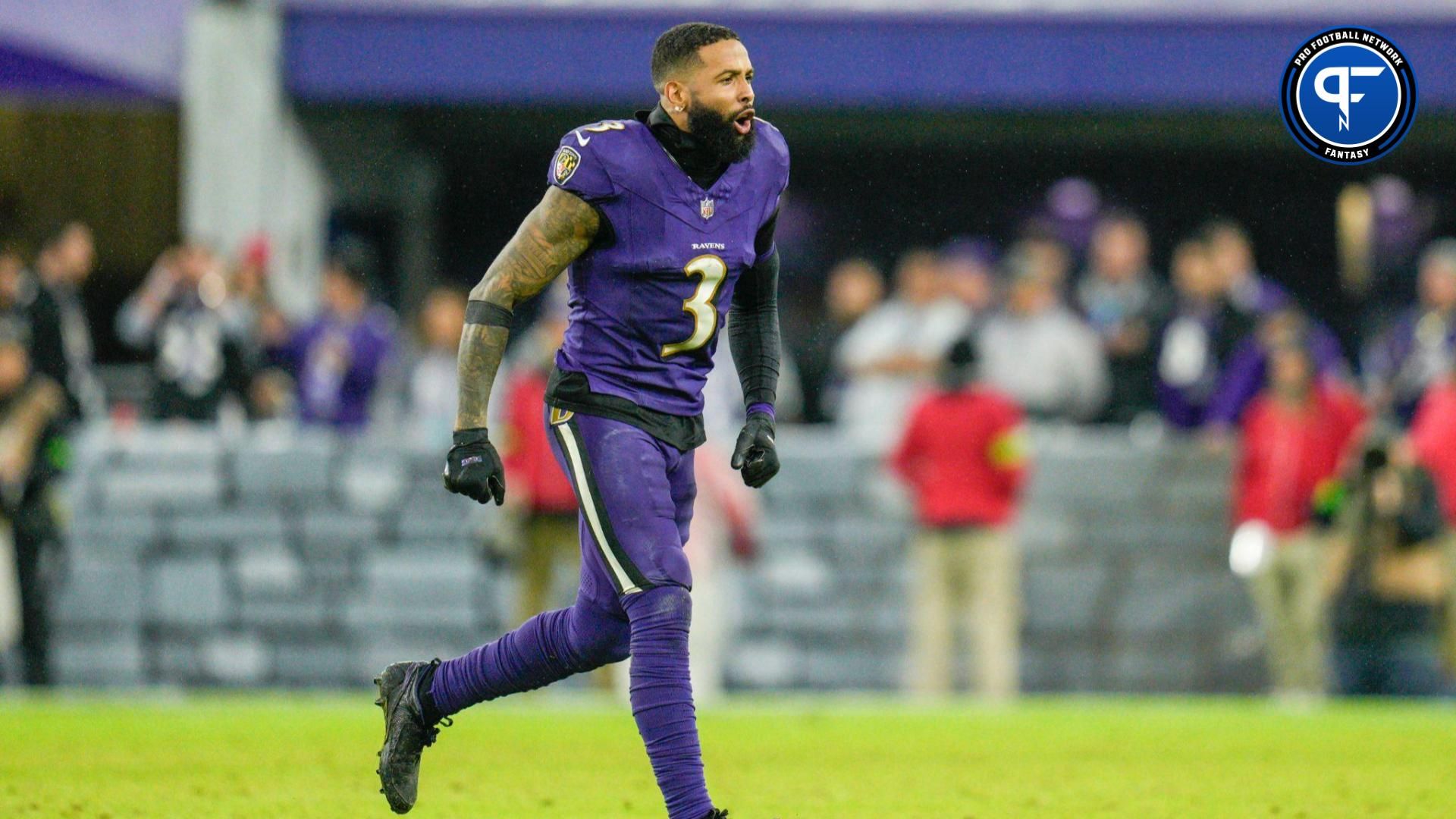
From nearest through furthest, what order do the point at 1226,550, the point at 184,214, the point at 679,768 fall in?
the point at 679,768
the point at 1226,550
the point at 184,214

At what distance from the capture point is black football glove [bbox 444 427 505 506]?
496 centimetres

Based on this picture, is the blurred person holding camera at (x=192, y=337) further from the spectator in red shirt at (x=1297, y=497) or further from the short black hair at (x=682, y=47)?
the short black hair at (x=682, y=47)

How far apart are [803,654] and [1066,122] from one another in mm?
5634

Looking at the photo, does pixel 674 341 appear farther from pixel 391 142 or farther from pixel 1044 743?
pixel 391 142

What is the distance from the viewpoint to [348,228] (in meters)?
16.1

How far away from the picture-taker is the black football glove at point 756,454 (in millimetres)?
5398

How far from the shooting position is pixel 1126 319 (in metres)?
12.2

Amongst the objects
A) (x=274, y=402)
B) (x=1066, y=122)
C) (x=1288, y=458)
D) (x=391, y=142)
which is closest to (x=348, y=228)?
(x=391, y=142)

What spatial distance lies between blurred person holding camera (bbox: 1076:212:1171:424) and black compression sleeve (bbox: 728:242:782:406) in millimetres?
6731

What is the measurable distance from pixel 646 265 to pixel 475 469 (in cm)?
64

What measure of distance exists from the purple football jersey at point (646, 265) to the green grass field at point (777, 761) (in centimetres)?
148

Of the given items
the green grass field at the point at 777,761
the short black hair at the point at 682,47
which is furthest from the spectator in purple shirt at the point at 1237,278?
the short black hair at the point at 682,47

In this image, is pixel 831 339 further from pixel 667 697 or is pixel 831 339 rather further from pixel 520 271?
pixel 667 697

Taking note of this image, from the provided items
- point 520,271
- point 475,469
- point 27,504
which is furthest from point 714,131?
point 27,504
